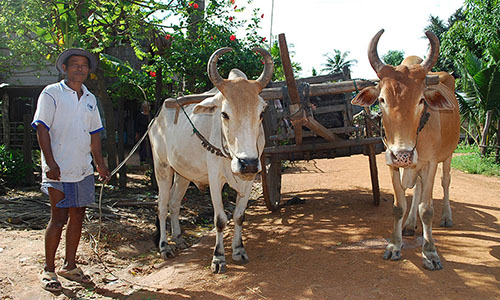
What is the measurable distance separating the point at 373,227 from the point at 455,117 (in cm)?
165

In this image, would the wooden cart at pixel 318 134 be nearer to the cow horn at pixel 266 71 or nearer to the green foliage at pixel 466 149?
the cow horn at pixel 266 71

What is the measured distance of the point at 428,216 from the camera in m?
4.00

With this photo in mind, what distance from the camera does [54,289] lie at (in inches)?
139

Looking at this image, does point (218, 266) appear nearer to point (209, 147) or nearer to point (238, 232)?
point (238, 232)

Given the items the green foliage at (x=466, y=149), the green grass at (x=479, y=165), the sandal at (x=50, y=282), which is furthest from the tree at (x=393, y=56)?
the sandal at (x=50, y=282)

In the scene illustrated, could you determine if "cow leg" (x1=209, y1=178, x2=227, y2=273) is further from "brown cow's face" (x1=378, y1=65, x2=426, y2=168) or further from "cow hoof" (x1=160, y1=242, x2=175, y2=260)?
"brown cow's face" (x1=378, y1=65, x2=426, y2=168)

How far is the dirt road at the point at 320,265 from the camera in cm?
343

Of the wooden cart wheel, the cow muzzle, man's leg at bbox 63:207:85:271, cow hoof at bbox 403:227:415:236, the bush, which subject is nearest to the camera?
the cow muzzle

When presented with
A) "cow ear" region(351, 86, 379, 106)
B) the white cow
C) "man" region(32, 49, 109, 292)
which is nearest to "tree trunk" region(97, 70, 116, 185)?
the white cow

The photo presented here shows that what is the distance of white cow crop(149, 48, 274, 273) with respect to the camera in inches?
143

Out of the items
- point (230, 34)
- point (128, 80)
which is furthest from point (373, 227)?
point (128, 80)

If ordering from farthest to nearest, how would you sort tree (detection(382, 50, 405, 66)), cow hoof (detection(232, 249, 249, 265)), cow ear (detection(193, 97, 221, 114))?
tree (detection(382, 50, 405, 66))
cow hoof (detection(232, 249, 249, 265))
cow ear (detection(193, 97, 221, 114))

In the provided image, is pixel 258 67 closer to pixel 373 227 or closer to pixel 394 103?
pixel 373 227

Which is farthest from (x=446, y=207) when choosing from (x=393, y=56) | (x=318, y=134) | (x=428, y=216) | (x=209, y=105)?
(x=393, y=56)
